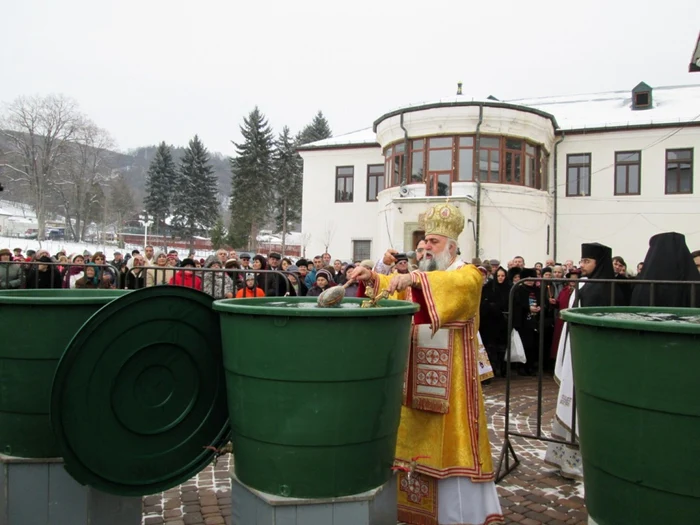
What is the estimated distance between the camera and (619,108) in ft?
82.7

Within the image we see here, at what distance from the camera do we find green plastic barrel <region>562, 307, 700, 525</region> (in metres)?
1.76

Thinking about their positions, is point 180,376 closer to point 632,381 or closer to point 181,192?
point 632,381

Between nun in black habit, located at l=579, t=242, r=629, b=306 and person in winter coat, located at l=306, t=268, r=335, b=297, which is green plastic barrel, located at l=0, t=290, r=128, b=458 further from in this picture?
person in winter coat, located at l=306, t=268, r=335, b=297

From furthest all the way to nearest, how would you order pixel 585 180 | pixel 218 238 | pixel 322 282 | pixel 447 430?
pixel 218 238
pixel 585 180
pixel 322 282
pixel 447 430

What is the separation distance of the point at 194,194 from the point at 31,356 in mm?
49605

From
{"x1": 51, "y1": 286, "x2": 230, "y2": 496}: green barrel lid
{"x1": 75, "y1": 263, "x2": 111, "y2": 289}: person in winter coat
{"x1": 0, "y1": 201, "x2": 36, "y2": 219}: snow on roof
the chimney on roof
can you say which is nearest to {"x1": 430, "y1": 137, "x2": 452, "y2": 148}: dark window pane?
the chimney on roof

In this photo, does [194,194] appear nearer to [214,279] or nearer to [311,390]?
[214,279]

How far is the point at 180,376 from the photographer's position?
2555 mm

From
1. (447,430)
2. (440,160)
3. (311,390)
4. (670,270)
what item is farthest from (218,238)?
(311,390)

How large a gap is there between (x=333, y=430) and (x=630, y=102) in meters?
28.3

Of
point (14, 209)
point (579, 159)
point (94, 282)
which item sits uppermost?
point (14, 209)

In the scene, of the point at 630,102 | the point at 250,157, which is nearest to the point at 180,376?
the point at 630,102

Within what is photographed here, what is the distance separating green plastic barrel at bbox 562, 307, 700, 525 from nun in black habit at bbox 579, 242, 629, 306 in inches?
108

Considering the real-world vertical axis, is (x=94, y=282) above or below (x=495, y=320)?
Result: above
